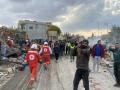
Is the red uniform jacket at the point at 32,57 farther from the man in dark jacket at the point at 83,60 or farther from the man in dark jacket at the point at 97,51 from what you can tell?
the man in dark jacket at the point at 97,51

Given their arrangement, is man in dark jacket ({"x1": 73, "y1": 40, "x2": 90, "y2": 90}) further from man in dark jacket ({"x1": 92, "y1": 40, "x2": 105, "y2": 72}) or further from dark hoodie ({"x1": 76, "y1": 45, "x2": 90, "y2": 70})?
man in dark jacket ({"x1": 92, "y1": 40, "x2": 105, "y2": 72})

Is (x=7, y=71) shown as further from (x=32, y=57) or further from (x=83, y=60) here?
(x=83, y=60)

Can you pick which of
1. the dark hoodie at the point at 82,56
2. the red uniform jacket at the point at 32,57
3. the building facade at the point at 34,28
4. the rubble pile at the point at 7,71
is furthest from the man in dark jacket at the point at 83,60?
the building facade at the point at 34,28

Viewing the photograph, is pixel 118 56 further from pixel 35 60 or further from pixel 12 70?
pixel 12 70

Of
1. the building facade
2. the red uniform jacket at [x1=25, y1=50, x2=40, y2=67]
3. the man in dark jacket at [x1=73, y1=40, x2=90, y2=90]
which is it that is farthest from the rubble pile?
the building facade

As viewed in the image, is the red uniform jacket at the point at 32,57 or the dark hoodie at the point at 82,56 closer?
the dark hoodie at the point at 82,56

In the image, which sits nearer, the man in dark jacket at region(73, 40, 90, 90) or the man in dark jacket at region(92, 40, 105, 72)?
the man in dark jacket at region(73, 40, 90, 90)

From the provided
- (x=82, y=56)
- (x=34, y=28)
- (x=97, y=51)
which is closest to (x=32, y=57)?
(x=82, y=56)

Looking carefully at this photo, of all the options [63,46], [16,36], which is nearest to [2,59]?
[63,46]

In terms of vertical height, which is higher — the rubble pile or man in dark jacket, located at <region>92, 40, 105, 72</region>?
man in dark jacket, located at <region>92, 40, 105, 72</region>

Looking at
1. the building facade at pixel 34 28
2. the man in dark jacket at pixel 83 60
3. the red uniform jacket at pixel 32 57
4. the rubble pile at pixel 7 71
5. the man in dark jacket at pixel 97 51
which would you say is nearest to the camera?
the man in dark jacket at pixel 83 60

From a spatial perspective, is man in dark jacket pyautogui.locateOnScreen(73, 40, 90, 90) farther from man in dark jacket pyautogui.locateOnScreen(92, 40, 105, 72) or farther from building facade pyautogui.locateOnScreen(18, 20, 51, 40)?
building facade pyautogui.locateOnScreen(18, 20, 51, 40)

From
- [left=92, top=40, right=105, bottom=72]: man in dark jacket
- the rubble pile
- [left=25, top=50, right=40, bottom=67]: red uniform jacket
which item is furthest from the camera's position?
[left=92, top=40, right=105, bottom=72]: man in dark jacket

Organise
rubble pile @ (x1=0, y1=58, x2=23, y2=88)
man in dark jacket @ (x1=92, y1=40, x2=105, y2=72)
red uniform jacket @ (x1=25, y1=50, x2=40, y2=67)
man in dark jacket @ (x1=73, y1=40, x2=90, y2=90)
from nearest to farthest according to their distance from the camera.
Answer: man in dark jacket @ (x1=73, y1=40, x2=90, y2=90) < red uniform jacket @ (x1=25, y1=50, x2=40, y2=67) < rubble pile @ (x1=0, y1=58, x2=23, y2=88) < man in dark jacket @ (x1=92, y1=40, x2=105, y2=72)
